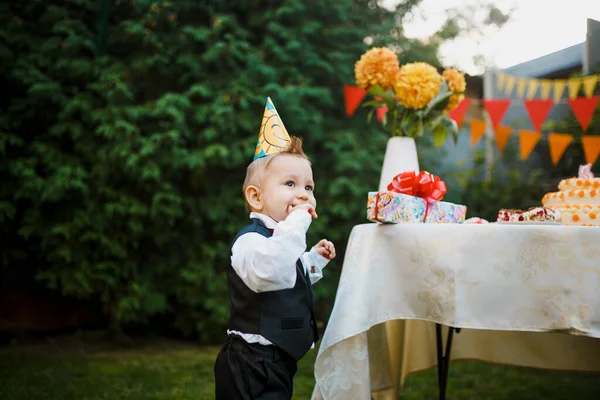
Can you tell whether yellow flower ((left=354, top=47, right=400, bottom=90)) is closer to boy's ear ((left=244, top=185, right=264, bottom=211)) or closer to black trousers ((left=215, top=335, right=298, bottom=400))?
boy's ear ((left=244, top=185, right=264, bottom=211))

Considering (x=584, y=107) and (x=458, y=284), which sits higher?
(x=584, y=107)

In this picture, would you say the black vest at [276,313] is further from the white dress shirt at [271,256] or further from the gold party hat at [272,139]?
the gold party hat at [272,139]

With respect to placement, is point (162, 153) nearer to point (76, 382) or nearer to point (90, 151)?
point (90, 151)

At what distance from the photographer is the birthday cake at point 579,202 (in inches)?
59.6

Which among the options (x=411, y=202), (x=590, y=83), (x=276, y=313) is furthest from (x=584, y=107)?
(x=276, y=313)

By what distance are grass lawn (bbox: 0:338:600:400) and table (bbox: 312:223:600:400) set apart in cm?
102

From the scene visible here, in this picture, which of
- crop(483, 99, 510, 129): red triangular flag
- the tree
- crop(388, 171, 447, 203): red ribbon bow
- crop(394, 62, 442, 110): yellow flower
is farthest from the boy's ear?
crop(483, 99, 510, 129): red triangular flag

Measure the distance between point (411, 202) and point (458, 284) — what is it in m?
0.26

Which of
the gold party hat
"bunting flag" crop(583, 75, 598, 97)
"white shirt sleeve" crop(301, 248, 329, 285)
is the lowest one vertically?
"white shirt sleeve" crop(301, 248, 329, 285)

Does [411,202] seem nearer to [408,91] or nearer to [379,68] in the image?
[408,91]

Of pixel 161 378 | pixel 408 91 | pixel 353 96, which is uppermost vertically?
pixel 353 96

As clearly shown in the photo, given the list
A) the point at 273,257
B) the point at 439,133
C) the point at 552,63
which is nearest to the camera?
the point at 273,257

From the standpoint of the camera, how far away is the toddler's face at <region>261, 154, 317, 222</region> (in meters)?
1.39

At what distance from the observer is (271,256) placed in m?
1.22
